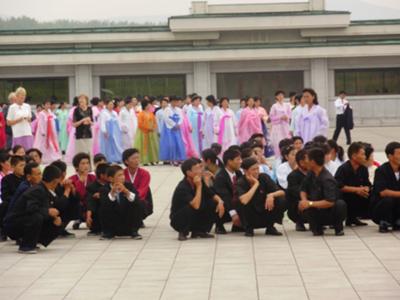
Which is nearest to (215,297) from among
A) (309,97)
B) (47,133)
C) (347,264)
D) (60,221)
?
(347,264)

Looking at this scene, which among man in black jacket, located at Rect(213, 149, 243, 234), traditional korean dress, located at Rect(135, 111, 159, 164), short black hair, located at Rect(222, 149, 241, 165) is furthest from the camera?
traditional korean dress, located at Rect(135, 111, 159, 164)

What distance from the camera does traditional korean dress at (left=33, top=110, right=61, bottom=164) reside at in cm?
2422

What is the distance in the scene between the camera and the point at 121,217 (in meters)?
11.8

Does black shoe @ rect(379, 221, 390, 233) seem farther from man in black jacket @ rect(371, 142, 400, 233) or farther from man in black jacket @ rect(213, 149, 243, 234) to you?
man in black jacket @ rect(213, 149, 243, 234)

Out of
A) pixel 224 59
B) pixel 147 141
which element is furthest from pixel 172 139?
pixel 224 59

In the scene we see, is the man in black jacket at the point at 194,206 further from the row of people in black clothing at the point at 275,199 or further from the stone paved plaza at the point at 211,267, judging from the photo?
the stone paved plaza at the point at 211,267

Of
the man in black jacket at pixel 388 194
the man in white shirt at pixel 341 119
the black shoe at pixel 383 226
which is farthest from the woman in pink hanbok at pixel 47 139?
the black shoe at pixel 383 226

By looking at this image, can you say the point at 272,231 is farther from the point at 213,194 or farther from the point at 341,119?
the point at 341,119

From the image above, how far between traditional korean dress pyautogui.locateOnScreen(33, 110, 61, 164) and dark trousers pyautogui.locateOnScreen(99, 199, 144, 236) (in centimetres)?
1251

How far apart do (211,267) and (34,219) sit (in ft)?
6.88

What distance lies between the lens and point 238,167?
491 inches

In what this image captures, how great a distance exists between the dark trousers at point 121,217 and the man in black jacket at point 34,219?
2.40 feet

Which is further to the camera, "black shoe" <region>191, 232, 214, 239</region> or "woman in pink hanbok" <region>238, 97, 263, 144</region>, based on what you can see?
"woman in pink hanbok" <region>238, 97, 263, 144</region>

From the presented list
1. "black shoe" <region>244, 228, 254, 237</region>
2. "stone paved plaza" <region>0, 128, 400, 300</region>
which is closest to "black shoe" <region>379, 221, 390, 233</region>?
"stone paved plaza" <region>0, 128, 400, 300</region>
